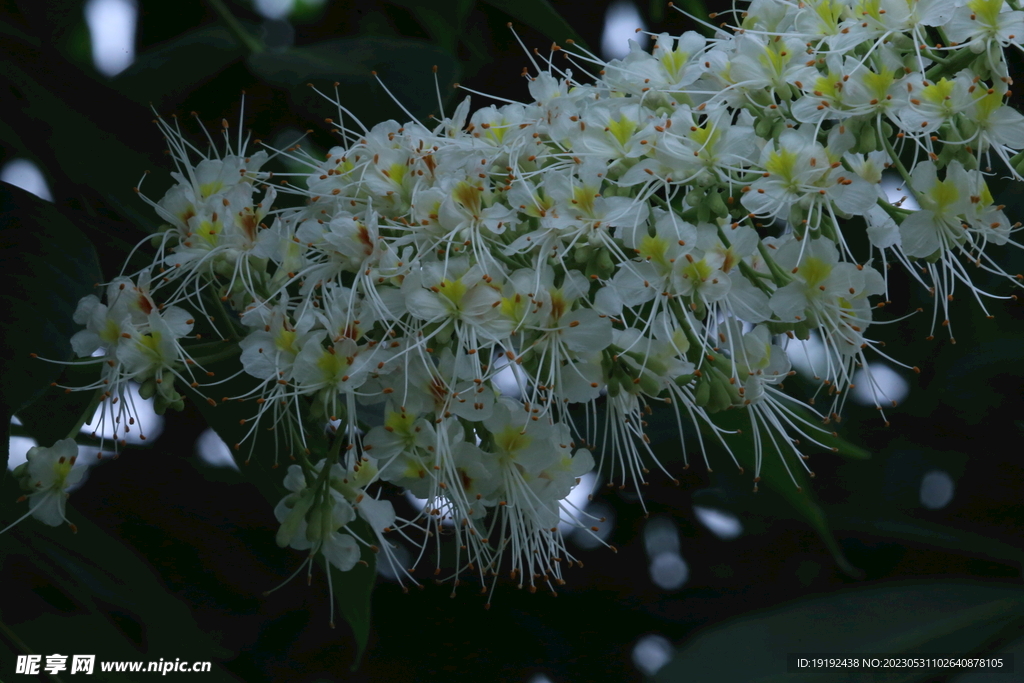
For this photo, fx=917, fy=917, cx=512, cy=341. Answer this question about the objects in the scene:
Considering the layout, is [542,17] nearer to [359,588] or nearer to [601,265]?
[601,265]

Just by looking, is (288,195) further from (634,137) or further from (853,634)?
(853,634)

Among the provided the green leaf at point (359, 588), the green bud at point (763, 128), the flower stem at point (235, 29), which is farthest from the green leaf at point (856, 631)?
the flower stem at point (235, 29)

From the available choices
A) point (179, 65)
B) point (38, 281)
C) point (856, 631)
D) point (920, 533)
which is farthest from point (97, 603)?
point (920, 533)

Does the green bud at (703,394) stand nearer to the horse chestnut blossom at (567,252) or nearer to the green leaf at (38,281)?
the horse chestnut blossom at (567,252)

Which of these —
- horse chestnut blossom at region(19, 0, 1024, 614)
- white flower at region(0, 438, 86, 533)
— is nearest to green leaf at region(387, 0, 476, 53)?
horse chestnut blossom at region(19, 0, 1024, 614)

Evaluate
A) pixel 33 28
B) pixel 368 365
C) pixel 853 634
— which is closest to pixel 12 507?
pixel 368 365

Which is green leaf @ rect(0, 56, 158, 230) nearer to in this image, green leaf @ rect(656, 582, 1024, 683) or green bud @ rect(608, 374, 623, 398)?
green bud @ rect(608, 374, 623, 398)

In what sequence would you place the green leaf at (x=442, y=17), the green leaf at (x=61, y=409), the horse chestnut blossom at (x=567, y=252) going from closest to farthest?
the horse chestnut blossom at (x=567, y=252) → the green leaf at (x=61, y=409) → the green leaf at (x=442, y=17)
